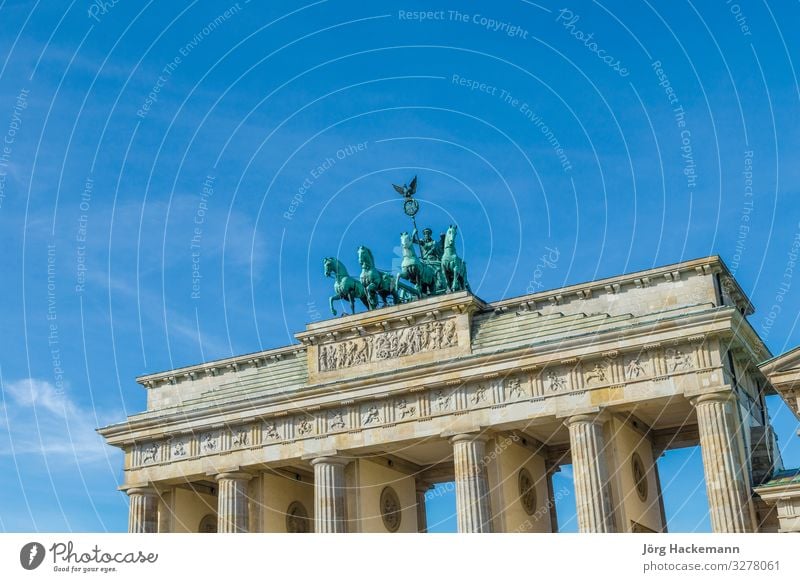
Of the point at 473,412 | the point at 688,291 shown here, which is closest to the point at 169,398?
the point at 473,412

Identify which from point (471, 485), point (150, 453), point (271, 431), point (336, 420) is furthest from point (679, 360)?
point (150, 453)

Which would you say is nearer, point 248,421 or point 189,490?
point 248,421

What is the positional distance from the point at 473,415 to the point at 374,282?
8.01 meters

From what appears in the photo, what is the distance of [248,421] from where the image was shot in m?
48.3

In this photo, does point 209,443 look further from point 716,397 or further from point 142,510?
point 716,397

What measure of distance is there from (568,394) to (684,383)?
4497 mm

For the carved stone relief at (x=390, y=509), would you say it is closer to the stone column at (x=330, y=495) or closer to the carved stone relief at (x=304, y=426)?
the stone column at (x=330, y=495)

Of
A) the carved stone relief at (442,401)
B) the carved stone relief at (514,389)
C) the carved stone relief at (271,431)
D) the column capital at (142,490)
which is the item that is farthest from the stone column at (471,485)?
the column capital at (142,490)

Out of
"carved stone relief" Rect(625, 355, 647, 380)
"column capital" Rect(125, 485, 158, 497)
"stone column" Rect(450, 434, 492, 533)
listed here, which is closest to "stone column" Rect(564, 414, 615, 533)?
"carved stone relief" Rect(625, 355, 647, 380)

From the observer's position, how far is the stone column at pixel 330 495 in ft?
150

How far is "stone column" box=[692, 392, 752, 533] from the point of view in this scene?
38344 mm

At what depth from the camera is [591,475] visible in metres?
41.1
